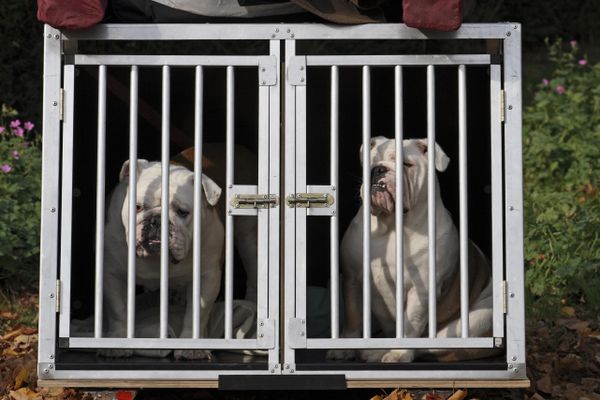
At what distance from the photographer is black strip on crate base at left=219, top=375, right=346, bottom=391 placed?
160 inches

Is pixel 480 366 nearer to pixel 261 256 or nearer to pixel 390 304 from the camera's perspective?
pixel 390 304

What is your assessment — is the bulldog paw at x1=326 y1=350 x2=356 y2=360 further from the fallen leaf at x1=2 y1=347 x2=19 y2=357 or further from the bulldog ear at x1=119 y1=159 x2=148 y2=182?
the fallen leaf at x1=2 y1=347 x2=19 y2=357

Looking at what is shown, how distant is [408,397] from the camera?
4.10m

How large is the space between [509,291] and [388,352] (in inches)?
23.5

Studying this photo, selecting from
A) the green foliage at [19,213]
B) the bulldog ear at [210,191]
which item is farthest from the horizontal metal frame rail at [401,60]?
the green foliage at [19,213]

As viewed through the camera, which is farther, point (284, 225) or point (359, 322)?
point (359, 322)

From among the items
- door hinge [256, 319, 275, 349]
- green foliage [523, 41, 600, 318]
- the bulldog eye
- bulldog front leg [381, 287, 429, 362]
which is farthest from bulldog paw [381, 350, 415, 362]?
green foliage [523, 41, 600, 318]

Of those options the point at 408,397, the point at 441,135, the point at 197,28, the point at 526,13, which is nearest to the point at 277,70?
the point at 197,28

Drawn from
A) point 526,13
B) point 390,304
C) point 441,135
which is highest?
point 526,13

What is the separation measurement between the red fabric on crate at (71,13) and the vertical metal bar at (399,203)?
1.24 m

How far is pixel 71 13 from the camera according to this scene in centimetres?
398

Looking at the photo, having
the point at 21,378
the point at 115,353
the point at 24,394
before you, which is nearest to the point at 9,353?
the point at 21,378

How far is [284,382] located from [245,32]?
1.45 meters

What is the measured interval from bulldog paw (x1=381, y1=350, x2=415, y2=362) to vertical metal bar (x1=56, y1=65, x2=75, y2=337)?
1348mm
